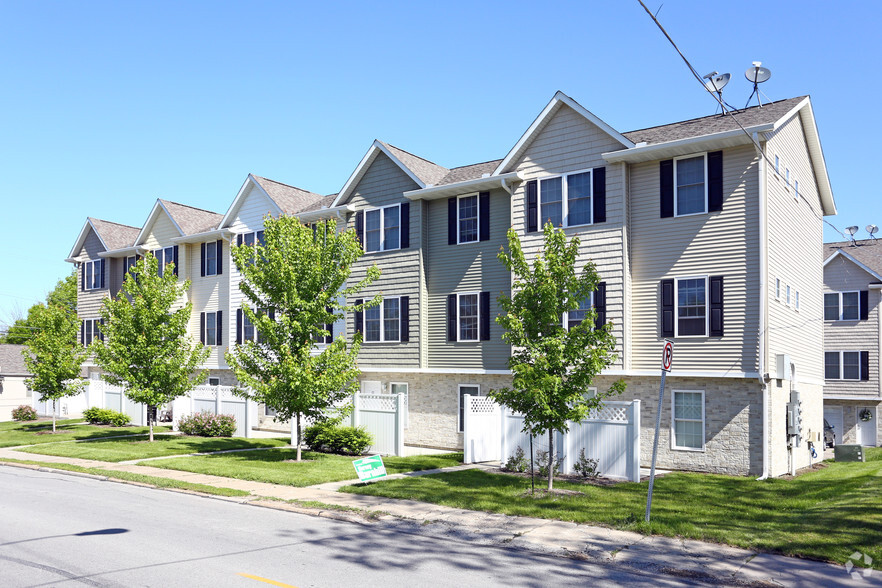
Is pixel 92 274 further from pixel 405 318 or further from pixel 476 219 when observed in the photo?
pixel 476 219

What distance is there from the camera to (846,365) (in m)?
37.6

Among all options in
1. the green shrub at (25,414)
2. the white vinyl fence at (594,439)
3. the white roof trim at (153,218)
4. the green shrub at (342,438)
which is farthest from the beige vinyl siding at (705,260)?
the green shrub at (25,414)

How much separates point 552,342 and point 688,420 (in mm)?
6654

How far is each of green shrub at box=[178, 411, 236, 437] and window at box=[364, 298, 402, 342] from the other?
6.52 metres

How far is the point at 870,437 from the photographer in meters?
37.8

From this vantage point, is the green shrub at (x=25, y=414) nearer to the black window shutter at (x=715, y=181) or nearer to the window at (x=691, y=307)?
the window at (x=691, y=307)

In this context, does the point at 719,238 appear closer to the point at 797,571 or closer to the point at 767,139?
the point at 767,139

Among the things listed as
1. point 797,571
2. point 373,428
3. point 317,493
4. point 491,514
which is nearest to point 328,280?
point 373,428

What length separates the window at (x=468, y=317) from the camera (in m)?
25.8

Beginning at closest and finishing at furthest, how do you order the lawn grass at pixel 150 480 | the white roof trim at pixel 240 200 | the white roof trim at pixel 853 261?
the lawn grass at pixel 150 480
the white roof trim at pixel 240 200
the white roof trim at pixel 853 261

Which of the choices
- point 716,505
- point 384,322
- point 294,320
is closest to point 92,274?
point 384,322

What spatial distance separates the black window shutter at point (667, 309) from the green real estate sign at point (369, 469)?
9.23 m

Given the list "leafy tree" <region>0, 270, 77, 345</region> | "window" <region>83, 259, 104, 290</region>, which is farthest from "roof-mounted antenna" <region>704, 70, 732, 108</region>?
"leafy tree" <region>0, 270, 77, 345</region>

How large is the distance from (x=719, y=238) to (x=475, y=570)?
549 inches
